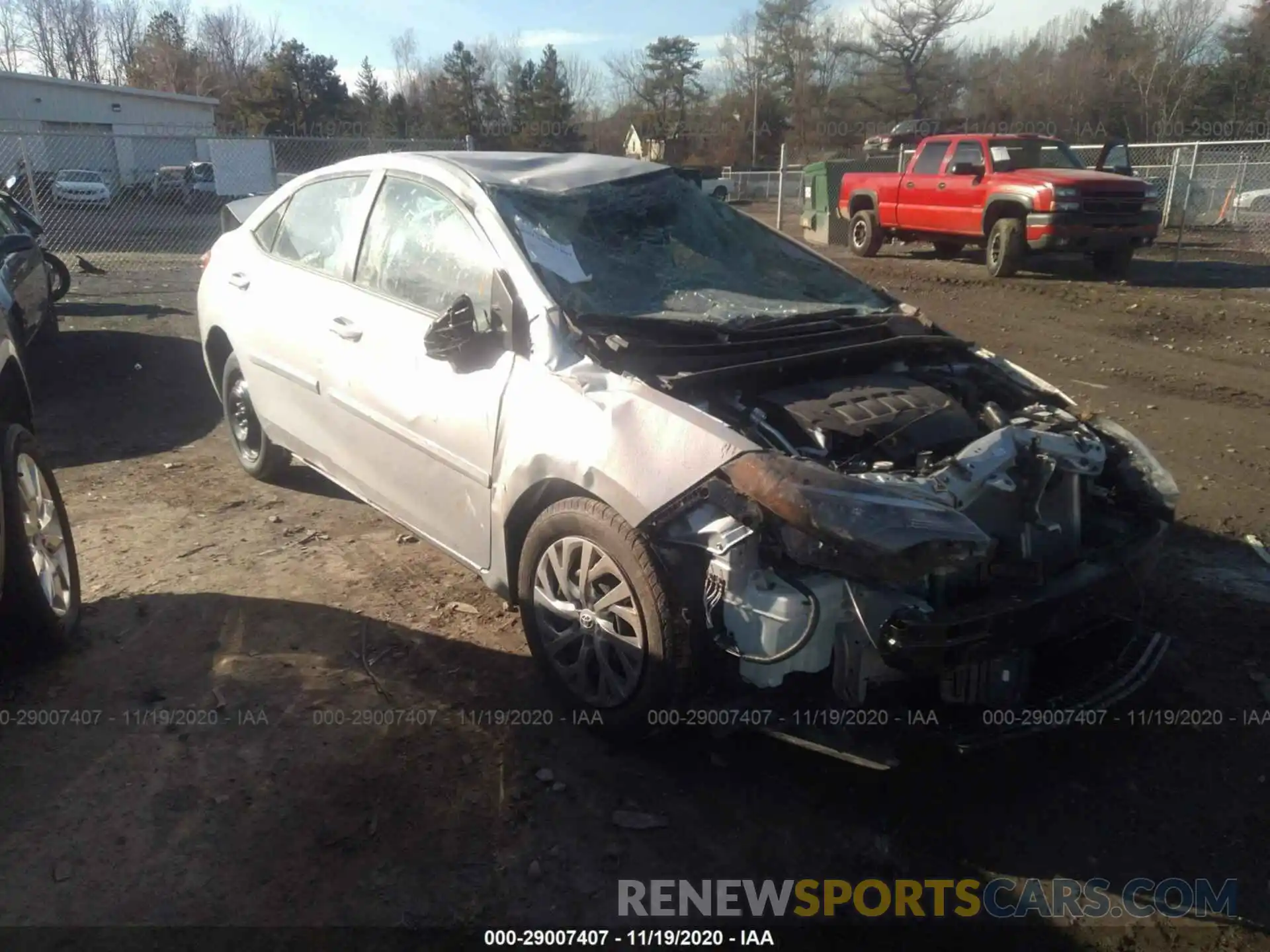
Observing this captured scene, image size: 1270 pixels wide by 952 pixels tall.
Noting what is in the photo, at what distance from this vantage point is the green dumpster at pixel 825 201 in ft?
64.6

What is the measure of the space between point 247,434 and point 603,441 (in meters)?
3.37

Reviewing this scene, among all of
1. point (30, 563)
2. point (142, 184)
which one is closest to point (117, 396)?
point (30, 563)

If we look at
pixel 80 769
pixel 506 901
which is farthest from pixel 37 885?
pixel 506 901

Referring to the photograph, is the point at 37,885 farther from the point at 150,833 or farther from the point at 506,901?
the point at 506,901

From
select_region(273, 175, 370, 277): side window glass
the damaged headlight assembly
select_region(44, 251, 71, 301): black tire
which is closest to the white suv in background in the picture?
select_region(44, 251, 71, 301): black tire

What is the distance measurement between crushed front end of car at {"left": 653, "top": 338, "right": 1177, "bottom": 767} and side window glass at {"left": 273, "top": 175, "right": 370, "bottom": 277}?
2167 millimetres

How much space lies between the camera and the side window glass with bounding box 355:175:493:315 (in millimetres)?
3719

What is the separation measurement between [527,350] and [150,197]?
26510mm

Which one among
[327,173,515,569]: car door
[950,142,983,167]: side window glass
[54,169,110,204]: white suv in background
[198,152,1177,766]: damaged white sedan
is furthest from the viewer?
[54,169,110,204]: white suv in background

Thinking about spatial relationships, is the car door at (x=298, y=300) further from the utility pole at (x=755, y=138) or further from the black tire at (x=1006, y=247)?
the utility pole at (x=755, y=138)

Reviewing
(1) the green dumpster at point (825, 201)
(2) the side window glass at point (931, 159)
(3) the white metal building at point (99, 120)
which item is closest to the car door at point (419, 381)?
(2) the side window glass at point (931, 159)

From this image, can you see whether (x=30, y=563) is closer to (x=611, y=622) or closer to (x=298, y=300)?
(x=298, y=300)

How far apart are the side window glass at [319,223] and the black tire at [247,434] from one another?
2.79 ft
